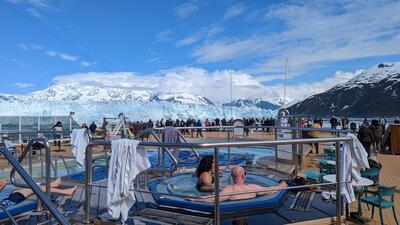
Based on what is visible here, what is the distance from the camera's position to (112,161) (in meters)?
3.74

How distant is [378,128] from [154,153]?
8548 millimetres

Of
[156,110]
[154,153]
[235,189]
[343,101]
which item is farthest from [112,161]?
[343,101]

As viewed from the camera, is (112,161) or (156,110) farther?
(156,110)

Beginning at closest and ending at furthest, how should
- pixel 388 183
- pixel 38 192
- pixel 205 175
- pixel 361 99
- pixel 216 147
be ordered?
1. pixel 38 192
2. pixel 216 147
3. pixel 205 175
4. pixel 388 183
5. pixel 361 99

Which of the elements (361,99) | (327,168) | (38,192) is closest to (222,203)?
(38,192)

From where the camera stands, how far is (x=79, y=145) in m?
5.76

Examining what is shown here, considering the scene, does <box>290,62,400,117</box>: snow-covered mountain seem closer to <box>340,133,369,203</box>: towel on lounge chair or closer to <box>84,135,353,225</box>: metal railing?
<box>340,133,369,203</box>: towel on lounge chair

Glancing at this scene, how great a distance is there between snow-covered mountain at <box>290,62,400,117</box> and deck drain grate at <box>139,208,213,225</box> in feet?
384

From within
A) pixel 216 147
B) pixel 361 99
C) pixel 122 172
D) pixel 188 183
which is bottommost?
pixel 188 183

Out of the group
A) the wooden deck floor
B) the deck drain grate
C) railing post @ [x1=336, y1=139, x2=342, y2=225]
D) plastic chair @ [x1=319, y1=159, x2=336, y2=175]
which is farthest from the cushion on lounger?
plastic chair @ [x1=319, y1=159, x2=336, y2=175]

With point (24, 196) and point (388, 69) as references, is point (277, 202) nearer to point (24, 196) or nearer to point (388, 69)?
point (24, 196)

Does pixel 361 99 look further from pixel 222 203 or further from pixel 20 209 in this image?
pixel 20 209

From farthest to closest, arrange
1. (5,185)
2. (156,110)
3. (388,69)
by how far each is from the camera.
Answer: (388,69)
(156,110)
(5,185)

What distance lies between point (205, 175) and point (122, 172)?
214 cm
